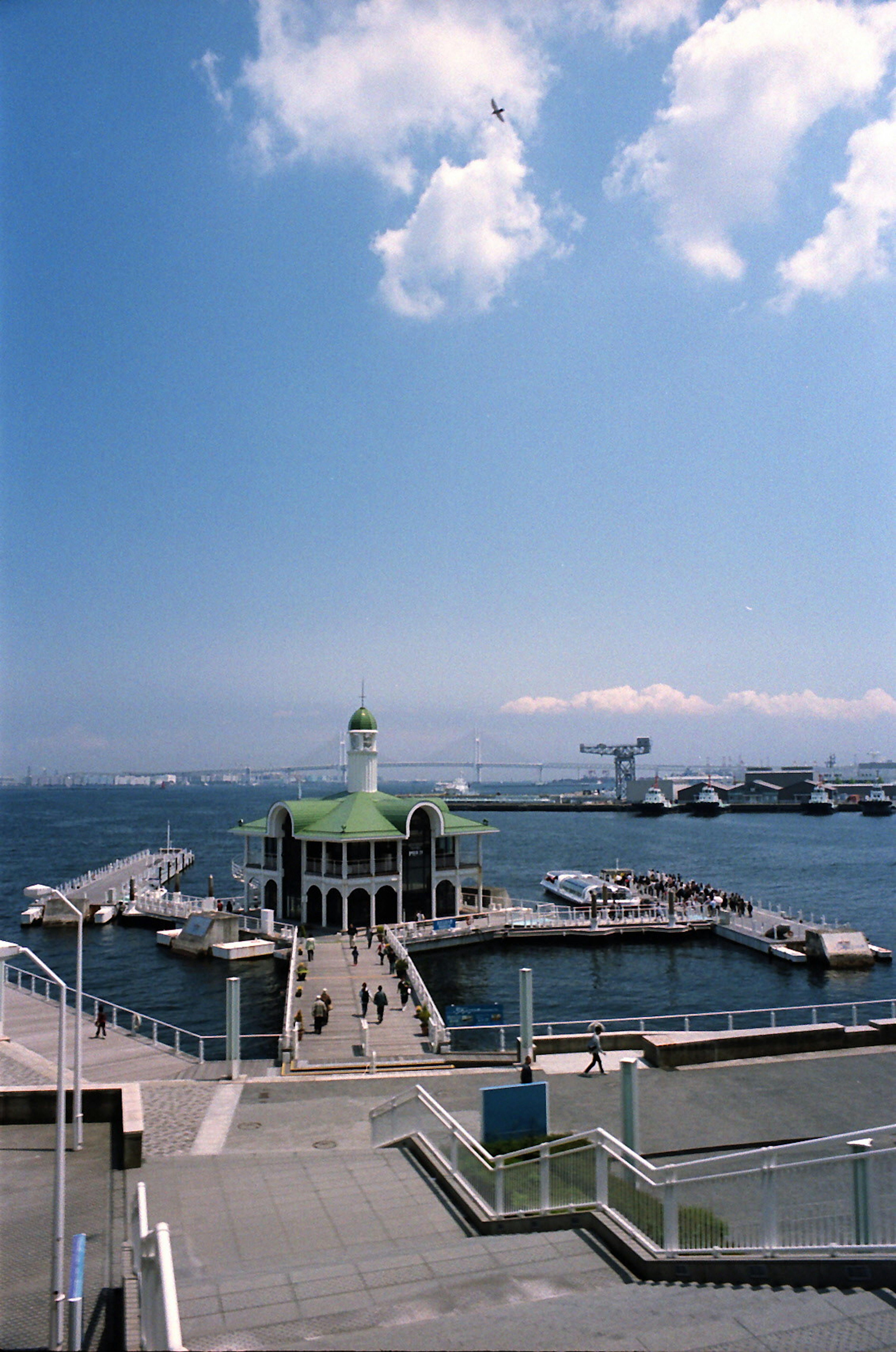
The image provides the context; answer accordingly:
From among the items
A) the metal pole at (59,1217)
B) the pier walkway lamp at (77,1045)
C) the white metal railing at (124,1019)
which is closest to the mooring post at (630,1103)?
the metal pole at (59,1217)

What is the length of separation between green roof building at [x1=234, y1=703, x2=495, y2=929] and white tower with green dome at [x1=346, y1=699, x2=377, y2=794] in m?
0.05

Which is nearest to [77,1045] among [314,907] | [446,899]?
[314,907]

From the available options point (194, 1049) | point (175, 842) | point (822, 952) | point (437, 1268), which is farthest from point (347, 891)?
point (175, 842)

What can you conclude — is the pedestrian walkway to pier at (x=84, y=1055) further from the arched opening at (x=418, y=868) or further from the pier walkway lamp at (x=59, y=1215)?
the arched opening at (x=418, y=868)

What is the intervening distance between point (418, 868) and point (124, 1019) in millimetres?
18929

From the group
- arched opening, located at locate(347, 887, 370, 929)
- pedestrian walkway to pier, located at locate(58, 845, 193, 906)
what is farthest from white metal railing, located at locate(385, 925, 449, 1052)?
pedestrian walkway to pier, located at locate(58, 845, 193, 906)

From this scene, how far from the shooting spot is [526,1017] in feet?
76.1

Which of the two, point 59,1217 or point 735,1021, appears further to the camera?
point 735,1021

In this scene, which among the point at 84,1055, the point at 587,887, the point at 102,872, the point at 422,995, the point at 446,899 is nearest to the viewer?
the point at 84,1055

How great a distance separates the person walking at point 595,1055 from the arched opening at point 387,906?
101ft

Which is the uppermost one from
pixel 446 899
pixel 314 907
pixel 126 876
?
pixel 314 907

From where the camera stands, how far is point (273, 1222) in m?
12.8

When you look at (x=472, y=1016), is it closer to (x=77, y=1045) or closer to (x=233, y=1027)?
(x=233, y=1027)

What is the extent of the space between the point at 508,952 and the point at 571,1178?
43.8m
